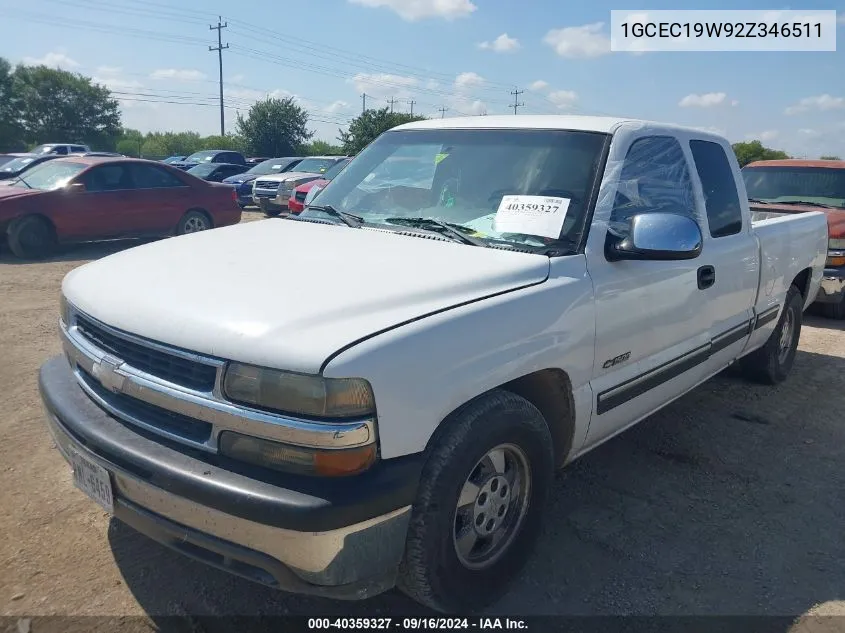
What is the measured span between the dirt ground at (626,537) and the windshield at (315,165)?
13.6 metres

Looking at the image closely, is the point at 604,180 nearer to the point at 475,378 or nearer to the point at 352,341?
the point at 475,378

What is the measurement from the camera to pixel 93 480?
2.35m

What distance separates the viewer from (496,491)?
2.54 m

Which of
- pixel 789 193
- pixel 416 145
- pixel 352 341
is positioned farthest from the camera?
pixel 789 193

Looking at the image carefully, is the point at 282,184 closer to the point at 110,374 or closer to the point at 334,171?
the point at 334,171

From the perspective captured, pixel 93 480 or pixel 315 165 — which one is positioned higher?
pixel 315 165

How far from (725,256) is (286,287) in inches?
103

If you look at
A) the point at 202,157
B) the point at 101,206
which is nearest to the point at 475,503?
the point at 101,206

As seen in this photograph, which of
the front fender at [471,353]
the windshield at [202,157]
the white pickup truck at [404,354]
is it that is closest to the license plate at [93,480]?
the white pickup truck at [404,354]

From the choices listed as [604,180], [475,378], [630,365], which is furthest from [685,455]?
[475,378]

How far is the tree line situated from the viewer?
46500 mm

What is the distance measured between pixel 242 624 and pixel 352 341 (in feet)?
4.09

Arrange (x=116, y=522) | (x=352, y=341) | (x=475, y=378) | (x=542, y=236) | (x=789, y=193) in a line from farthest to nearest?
(x=789, y=193)
(x=116, y=522)
(x=542, y=236)
(x=475, y=378)
(x=352, y=341)

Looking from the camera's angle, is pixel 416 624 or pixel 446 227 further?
pixel 446 227
